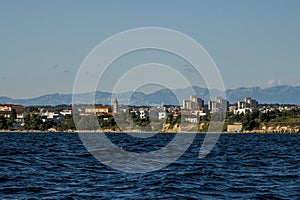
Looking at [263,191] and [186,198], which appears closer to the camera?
[186,198]

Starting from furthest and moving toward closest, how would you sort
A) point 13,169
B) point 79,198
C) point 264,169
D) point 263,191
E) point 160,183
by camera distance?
point 264,169 < point 13,169 < point 160,183 < point 263,191 < point 79,198

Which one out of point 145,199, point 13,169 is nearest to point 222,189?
point 145,199

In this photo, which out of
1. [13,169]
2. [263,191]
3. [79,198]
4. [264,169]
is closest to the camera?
[79,198]

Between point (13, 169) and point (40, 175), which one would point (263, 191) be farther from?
point (13, 169)

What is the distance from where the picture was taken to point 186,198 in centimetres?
2731

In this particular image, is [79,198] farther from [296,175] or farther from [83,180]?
[296,175]

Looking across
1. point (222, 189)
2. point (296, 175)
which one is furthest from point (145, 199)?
point (296, 175)

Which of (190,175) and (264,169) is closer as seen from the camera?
(190,175)

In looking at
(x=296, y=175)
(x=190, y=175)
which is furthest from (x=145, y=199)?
(x=296, y=175)

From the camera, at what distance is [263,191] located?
2945 cm

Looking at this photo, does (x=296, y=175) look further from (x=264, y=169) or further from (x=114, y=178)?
(x=114, y=178)

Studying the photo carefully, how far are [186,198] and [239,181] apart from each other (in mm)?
6351

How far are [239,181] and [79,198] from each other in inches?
→ 391

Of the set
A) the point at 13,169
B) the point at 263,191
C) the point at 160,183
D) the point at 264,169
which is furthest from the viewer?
the point at 264,169
